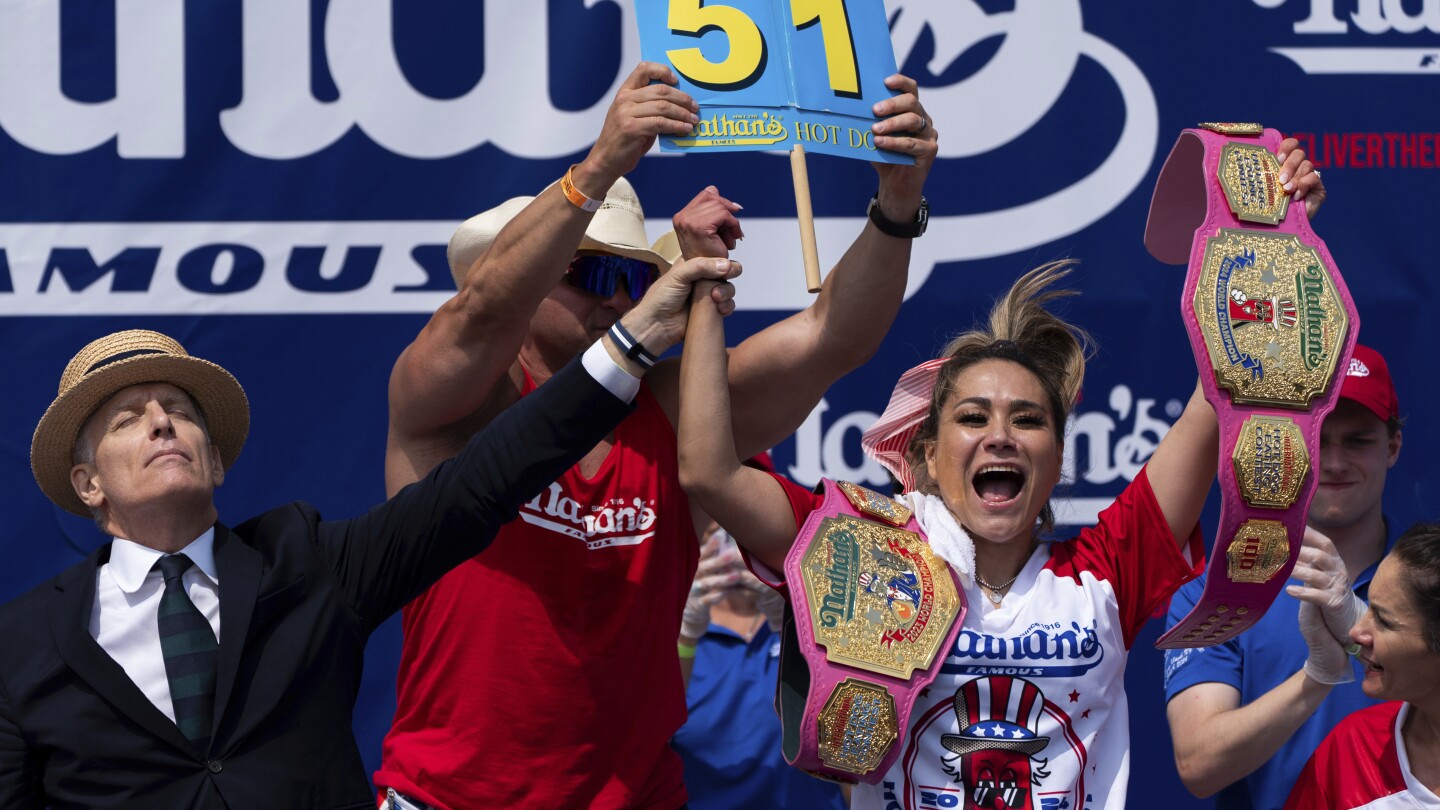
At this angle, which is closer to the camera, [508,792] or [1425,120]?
[508,792]

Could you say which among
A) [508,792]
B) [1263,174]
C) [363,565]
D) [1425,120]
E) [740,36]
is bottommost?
[508,792]

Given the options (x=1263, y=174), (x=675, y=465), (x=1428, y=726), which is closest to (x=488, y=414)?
(x=675, y=465)

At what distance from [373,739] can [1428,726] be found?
227 centimetres

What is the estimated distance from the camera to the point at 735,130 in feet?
8.01

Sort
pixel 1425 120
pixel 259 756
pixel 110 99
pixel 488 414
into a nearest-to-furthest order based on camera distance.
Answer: pixel 259 756, pixel 488 414, pixel 110 99, pixel 1425 120

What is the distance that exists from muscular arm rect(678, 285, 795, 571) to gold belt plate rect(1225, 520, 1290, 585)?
0.70 metres

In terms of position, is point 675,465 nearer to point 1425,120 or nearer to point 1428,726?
point 1428,726

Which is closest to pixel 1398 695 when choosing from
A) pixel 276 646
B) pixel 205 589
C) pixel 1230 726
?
pixel 1230 726

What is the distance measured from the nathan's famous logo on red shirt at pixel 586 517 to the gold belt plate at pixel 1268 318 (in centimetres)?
96

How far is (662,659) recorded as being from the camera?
8.98ft

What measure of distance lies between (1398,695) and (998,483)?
2.35ft

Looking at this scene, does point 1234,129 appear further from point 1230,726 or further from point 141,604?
point 141,604

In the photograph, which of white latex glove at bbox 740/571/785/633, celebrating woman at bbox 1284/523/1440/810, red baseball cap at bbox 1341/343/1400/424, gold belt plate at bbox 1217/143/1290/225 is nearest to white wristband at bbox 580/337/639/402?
gold belt plate at bbox 1217/143/1290/225

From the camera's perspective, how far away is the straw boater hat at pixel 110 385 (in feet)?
7.78
